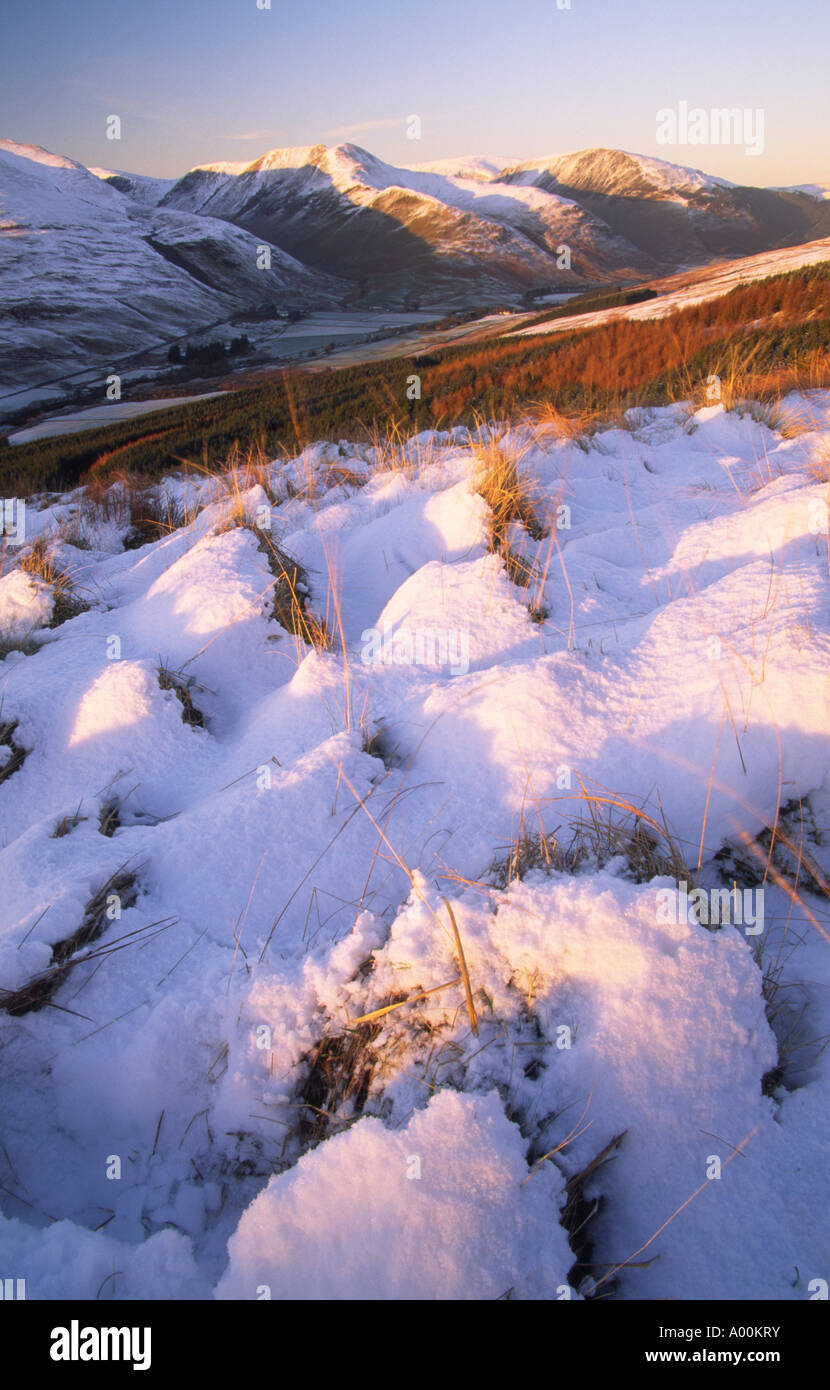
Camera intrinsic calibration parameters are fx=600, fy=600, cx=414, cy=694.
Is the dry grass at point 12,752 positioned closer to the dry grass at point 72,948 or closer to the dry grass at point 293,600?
the dry grass at point 72,948

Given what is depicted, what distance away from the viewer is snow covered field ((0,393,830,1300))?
896mm

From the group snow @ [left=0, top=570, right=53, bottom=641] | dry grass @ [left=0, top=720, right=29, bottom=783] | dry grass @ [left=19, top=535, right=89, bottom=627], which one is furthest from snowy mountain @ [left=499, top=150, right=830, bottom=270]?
dry grass @ [left=0, top=720, right=29, bottom=783]

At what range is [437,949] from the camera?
1.18 m

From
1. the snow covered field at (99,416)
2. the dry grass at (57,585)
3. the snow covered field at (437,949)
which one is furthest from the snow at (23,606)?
the snow covered field at (99,416)

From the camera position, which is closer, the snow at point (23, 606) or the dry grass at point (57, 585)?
the snow at point (23, 606)

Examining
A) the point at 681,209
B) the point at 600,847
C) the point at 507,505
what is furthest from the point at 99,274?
the point at 681,209

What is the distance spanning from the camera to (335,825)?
5.45 feet

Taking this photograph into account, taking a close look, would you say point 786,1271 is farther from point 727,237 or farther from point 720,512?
point 727,237

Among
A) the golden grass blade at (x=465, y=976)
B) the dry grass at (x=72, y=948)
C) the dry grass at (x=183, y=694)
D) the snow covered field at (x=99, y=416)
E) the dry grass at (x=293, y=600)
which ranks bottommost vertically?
the dry grass at (x=72, y=948)

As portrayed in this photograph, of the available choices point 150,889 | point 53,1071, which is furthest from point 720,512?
point 53,1071

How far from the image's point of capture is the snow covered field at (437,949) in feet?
2.94

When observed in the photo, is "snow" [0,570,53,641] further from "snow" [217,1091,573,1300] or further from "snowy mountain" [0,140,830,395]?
"snowy mountain" [0,140,830,395]

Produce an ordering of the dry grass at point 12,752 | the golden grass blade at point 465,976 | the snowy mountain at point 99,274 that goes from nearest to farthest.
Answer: the golden grass blade at point 465,976 → the dry grass at point 12,752 → the snowy mountain at point 99,274

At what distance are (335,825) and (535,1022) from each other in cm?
76
